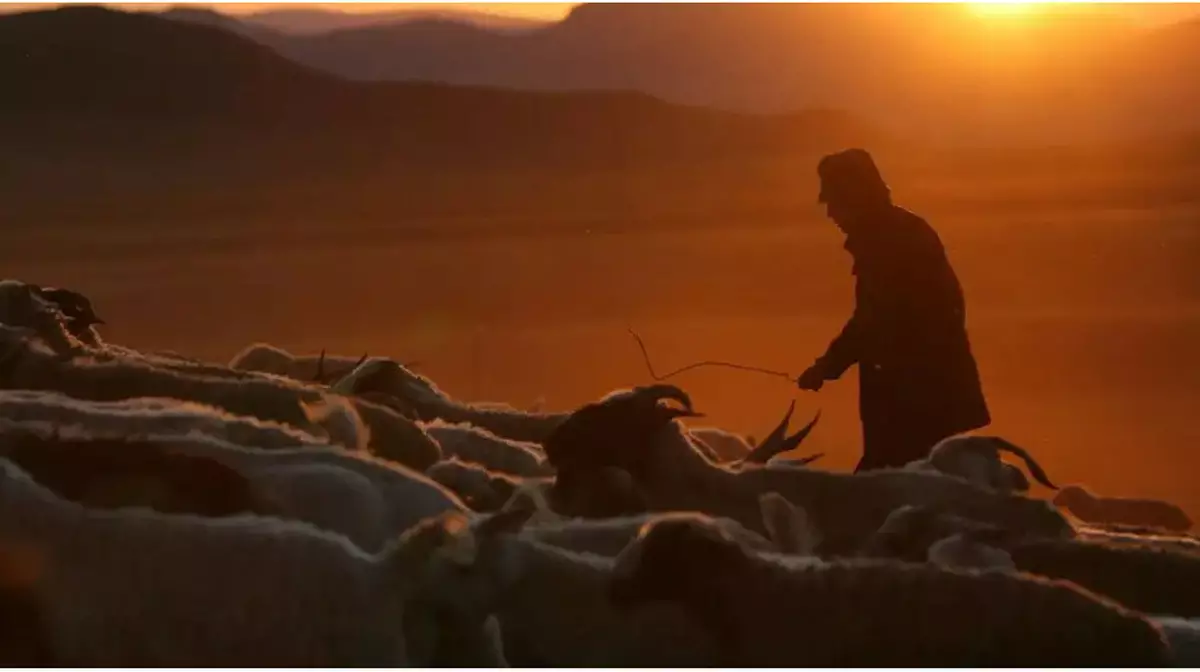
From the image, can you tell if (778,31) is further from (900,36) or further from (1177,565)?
(1177,565)

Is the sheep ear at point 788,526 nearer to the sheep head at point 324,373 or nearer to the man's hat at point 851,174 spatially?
the man's hat at point 851,174

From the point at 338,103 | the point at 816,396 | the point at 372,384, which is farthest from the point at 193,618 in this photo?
the point at 338,103

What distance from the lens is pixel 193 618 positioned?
9.35 ft

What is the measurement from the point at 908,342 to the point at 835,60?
1662 millimetres

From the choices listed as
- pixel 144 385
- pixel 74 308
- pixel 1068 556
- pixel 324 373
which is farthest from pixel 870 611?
pixel 74 308

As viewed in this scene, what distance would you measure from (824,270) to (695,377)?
2.51 feet

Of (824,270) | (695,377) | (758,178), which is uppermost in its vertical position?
(758,178)

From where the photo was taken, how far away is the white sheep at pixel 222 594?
2.81 meters

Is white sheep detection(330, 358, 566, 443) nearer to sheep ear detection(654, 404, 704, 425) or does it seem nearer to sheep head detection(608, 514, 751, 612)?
sheep ear detection(654, 404, 704, 425)

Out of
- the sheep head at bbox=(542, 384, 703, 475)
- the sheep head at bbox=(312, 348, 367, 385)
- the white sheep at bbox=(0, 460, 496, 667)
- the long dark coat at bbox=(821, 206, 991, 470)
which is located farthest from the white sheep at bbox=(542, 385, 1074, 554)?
the sheep head at bbox=(312, 348, 367, 385)

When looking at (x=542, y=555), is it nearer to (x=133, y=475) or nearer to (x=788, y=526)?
(x=788, y=526)

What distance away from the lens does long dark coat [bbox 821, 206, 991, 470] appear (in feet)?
12.4

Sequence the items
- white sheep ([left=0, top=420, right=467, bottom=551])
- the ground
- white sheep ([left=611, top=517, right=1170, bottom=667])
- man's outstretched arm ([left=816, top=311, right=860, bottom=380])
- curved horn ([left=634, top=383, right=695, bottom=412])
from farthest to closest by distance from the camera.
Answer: the ground, man's outstretched arm ([left=816, top=311, right=860, bottom=380]), curved horn ([left=634, top=383, right=695, bottom=412]), white sheep ([left=0, top=420, right=467, bottom=551]), white sheep ([left=611, top=517, right=1170, bottom=667])

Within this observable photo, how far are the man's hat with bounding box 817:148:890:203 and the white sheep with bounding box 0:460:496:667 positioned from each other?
1.74 m
